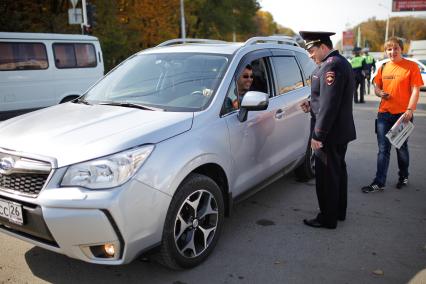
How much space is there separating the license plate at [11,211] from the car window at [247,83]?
67.4 inches

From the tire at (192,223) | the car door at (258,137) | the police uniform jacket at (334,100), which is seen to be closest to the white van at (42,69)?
the car door at (258,137)

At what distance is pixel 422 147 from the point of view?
727 centimetres

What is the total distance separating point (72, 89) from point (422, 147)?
8591 millimetres

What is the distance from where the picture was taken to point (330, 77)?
11.7 feet

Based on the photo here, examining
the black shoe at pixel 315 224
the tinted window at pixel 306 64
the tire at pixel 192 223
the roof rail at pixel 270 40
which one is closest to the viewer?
the tire at pixel 192 223

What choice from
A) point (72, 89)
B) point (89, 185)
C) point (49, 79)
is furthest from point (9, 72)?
point (89, 185)

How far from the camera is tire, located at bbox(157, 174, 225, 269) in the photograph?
2.91 metres

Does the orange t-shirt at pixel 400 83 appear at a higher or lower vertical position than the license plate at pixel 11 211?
higher

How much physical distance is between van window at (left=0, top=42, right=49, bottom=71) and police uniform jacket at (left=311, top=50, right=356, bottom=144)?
832 centimetres

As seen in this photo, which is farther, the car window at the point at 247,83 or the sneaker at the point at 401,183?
the sneaker at the point at 401,183

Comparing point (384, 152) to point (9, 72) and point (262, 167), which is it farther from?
point (9, 72)

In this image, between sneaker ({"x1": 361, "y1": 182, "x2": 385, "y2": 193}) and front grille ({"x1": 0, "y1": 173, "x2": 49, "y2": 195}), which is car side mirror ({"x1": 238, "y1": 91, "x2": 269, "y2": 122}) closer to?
front grille ({"x1": 0, "y1": 173, "x2": 49, "y2": 195})

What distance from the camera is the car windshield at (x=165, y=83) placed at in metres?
3.48

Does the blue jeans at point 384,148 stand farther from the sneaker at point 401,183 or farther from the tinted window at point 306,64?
the tinted window at point 306,64
